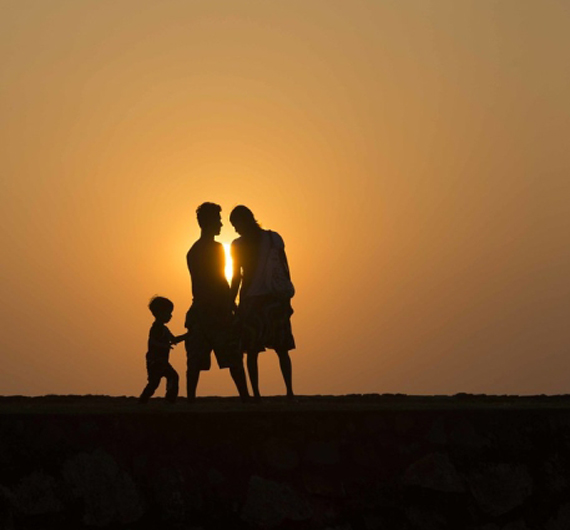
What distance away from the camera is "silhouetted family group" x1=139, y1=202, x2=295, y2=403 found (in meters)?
14.6

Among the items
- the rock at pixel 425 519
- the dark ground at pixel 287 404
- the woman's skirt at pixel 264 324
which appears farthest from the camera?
the woman's skirt at pixel 264 324

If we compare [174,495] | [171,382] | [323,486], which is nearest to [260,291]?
[171,382]

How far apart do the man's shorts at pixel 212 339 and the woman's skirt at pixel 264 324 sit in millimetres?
209

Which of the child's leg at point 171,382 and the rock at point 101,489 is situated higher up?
the child's leg at point 171,382

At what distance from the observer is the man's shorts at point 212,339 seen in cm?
1454

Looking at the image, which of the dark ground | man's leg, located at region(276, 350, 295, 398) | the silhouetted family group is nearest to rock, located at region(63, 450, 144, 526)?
the dark ground

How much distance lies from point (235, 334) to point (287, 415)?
2.74 m

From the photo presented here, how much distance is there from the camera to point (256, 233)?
1508cm

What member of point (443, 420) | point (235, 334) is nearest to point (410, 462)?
point (443, 420)

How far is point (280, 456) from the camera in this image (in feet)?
39.6

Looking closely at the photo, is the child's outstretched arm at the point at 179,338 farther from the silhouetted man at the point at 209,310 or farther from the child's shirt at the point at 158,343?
the child's shirt at the point at 158,343

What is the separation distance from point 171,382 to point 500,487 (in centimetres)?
525

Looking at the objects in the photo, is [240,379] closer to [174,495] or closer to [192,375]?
[192,375]

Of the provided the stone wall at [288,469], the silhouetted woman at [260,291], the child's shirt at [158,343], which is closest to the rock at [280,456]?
the stone wall at [288,469]
